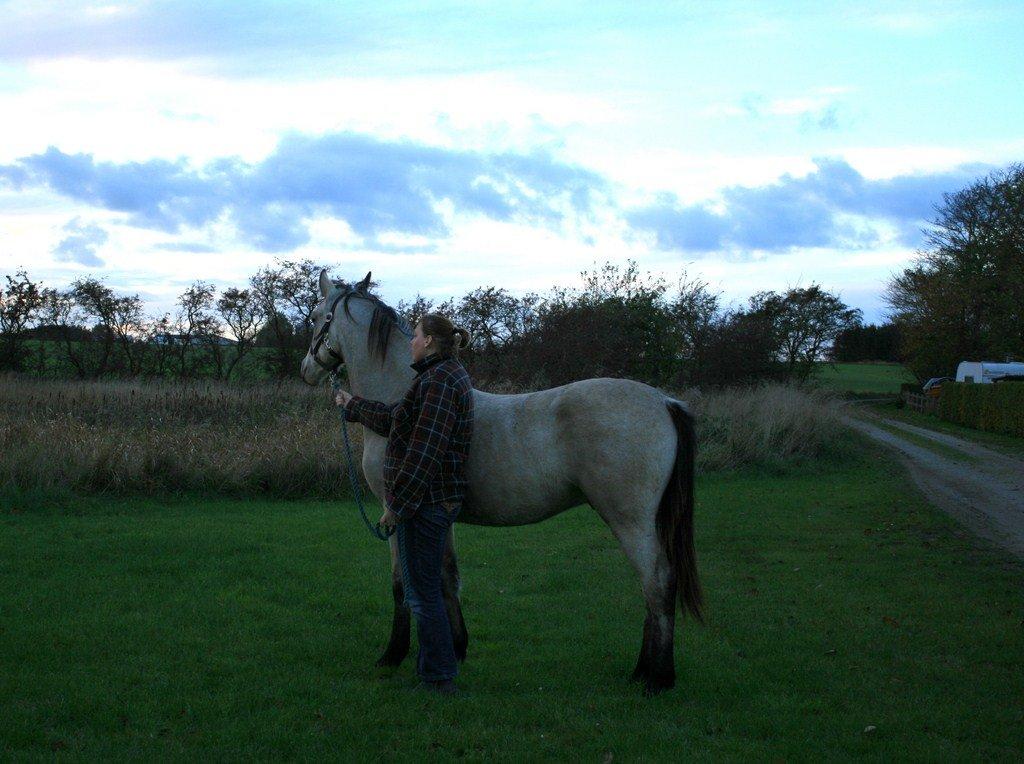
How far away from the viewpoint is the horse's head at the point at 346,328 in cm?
576

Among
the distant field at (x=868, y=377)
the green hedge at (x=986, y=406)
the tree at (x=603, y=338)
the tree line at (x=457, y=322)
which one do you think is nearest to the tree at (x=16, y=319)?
the tree line at (x=457, y=322)

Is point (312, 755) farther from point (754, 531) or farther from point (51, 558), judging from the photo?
point (754, 531)

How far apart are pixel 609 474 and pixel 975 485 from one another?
42.3 ft

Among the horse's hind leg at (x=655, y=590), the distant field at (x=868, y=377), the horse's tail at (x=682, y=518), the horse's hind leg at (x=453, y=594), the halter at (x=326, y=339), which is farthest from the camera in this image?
the distant field at (x=868, y=377)

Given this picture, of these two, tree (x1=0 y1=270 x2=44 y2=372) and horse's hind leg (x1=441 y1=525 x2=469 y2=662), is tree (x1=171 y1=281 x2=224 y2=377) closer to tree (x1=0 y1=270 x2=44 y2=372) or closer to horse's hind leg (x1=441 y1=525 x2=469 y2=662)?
tree (x1=0 y1=270 x2=44 y2=372)

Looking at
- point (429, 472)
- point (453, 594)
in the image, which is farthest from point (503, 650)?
point (429, 472)

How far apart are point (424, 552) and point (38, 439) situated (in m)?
9.70

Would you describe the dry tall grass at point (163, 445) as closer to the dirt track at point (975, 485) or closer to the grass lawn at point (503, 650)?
the grass lawn at point (503, 650)

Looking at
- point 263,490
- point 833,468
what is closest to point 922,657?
point 263,490

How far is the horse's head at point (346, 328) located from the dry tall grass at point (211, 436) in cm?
718

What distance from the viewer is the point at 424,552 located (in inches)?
197

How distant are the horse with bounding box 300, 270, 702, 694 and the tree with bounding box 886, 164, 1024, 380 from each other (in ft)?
115

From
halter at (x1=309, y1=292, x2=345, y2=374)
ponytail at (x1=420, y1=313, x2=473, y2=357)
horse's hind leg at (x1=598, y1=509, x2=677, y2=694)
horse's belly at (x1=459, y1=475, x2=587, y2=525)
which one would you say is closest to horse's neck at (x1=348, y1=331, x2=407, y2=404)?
halter at (x1=309, y1=292, x2=345, y2=374)

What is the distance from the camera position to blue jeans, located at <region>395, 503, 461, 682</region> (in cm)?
499
